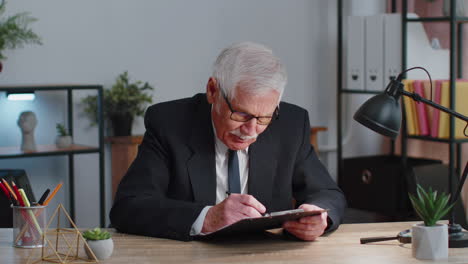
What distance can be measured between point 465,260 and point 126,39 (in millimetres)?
3080

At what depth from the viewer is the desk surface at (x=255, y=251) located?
195 cm

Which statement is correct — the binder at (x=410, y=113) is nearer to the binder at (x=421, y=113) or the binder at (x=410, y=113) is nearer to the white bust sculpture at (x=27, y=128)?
the binder at (x=421, y=113)

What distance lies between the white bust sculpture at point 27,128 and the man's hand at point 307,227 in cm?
238

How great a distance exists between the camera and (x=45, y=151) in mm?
4129

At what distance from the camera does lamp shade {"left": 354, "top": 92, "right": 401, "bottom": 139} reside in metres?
2.12

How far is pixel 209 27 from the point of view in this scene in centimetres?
487

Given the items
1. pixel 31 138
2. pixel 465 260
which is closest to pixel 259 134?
pixel 465 260

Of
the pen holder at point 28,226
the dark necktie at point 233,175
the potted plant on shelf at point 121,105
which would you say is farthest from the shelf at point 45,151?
the pen holder at point 28,226

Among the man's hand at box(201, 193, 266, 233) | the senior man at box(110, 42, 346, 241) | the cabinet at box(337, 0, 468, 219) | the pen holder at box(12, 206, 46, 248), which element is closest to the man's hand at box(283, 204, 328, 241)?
the senior man at box(110, 42, 346, 241)

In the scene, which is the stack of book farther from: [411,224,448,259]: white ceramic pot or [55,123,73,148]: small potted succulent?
[411,224,448,259]: white ceramic pot

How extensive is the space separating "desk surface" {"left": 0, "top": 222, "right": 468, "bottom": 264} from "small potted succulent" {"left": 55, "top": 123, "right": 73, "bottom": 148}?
6.70 feet

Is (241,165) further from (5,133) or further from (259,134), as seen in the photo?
(5,133)

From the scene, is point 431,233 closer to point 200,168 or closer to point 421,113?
point 200,168

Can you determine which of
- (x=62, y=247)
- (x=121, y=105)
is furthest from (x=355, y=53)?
(x=62, y=247)
